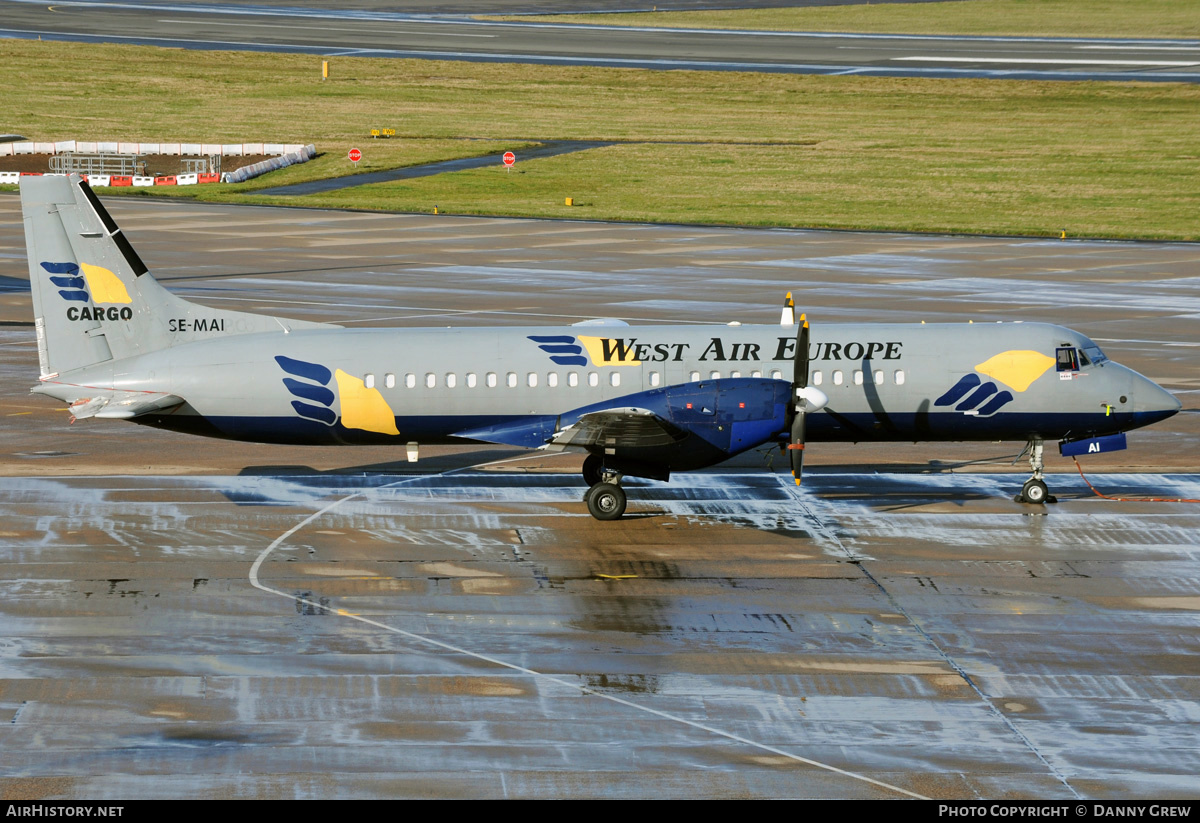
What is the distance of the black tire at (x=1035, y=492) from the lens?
30875 mm

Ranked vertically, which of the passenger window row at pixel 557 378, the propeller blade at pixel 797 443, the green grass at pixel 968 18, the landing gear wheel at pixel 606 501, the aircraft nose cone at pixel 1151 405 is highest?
the green grass at pixel 968 18

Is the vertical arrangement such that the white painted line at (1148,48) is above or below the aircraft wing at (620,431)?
above

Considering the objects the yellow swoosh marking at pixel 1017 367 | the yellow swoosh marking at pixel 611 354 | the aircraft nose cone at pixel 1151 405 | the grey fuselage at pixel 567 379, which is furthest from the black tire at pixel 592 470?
the aircraft nose cone at pixel 1151 405

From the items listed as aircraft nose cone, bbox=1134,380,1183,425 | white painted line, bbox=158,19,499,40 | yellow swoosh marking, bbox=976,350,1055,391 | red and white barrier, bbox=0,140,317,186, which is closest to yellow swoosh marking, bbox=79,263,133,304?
yellow swoosh marking, bbox=976,350,1055,391

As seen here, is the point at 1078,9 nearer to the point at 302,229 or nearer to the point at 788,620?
the point at 302,229

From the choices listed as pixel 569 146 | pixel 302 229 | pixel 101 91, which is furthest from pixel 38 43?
pixel 302 229

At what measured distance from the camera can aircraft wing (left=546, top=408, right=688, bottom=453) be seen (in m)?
28.2

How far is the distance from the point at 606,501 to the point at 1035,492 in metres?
9.46

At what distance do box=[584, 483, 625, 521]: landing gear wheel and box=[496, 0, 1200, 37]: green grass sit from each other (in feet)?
450

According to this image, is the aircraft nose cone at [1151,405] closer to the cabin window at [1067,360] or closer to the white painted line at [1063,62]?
the cabin window at [1067,360]

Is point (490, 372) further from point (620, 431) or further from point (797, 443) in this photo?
point (797, 443)

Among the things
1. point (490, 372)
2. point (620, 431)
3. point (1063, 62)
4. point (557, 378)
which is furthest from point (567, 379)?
point (1063, 62)

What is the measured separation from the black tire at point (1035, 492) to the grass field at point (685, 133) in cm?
5011

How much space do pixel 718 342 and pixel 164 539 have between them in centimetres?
1204
